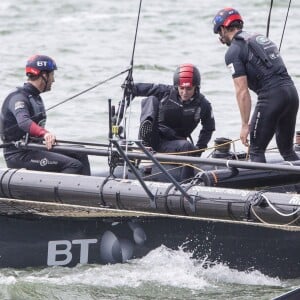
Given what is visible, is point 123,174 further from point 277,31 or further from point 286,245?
point 277,31

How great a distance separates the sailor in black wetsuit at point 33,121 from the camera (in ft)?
27.5

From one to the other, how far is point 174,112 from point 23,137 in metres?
1.17

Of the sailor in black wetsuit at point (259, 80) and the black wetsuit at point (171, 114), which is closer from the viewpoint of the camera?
the sailor in black wetsuit at point (259, 80)

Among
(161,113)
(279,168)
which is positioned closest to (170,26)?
(161,113)

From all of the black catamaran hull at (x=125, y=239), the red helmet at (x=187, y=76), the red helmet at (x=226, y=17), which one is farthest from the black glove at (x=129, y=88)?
the black catamaran hull at (x=125, y=239)

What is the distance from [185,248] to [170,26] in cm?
1256

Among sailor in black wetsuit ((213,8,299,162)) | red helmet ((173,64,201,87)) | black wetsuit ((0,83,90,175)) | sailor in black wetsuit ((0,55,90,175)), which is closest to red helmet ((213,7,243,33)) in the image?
sailor in black wetsuit ((213,8,299,162))

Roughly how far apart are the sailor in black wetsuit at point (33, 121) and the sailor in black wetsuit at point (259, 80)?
124cm

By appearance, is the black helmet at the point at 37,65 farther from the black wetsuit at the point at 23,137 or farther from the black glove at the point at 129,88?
the black glove at the point at 129,88

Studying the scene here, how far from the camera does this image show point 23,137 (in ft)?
27.5

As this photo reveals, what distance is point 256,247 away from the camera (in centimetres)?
787

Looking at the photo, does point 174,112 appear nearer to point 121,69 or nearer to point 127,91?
point 127,91

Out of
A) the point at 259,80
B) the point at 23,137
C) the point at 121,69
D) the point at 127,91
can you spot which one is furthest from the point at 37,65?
the point at 121,69

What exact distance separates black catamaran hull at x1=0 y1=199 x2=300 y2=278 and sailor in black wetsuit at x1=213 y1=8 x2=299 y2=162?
68 cm
